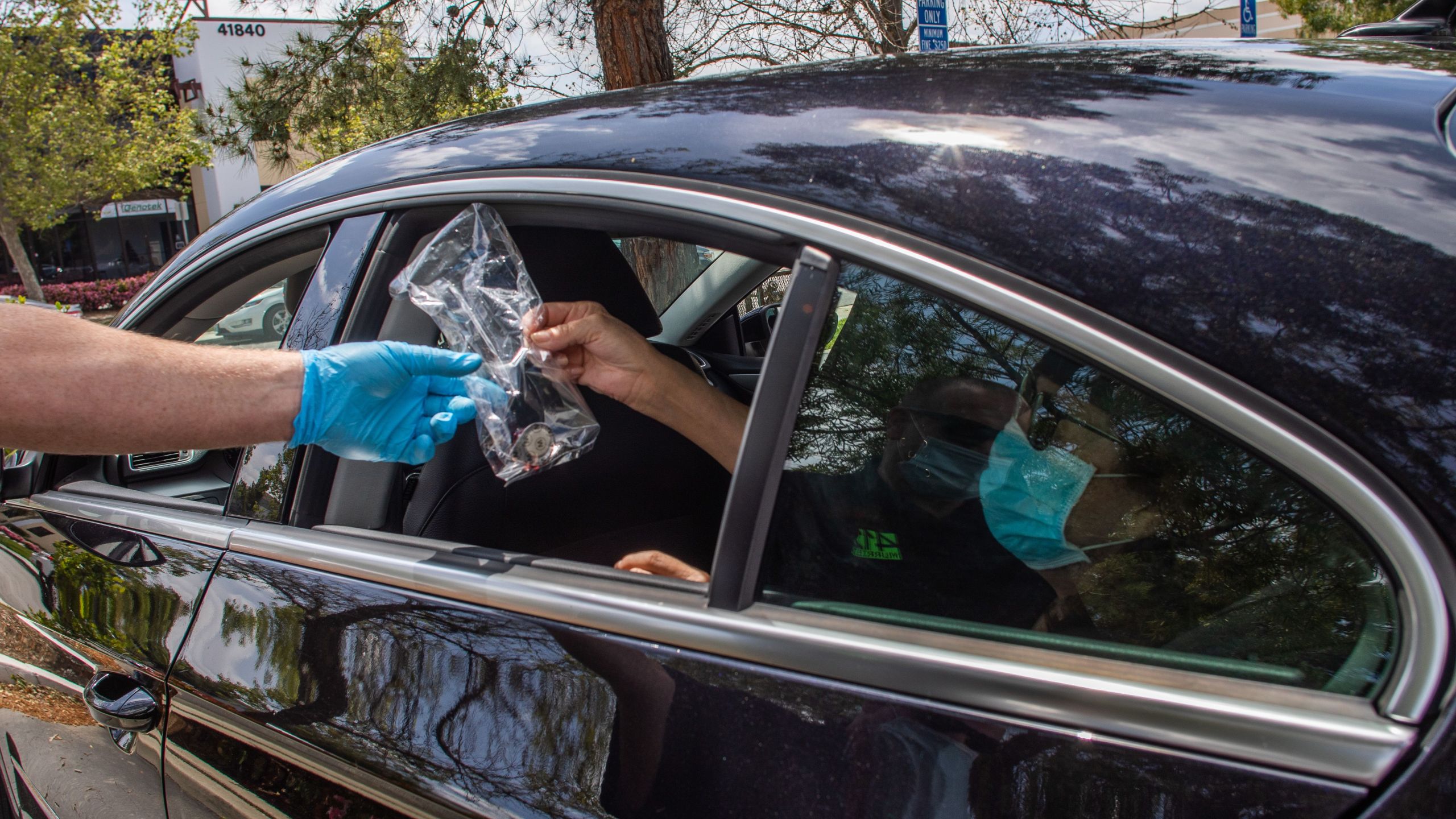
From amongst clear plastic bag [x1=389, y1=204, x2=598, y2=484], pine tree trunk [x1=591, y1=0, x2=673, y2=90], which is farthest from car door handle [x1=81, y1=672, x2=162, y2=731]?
pine tree trunk [x1=591, y1=0, x2=673, y2=90]

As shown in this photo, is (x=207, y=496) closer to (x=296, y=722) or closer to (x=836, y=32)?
(x=296, y=722)

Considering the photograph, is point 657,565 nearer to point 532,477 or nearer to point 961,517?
point 532,477

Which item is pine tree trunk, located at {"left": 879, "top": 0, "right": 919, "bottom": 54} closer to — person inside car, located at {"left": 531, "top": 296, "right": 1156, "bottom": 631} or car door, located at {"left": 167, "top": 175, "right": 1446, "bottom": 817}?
car door, located at {"left": 167, "top": 175, "right": 1446, "bottom": 817}

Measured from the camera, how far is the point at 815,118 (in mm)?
→ 1176

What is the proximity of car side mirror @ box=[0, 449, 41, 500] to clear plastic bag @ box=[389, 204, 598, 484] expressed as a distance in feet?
3.70

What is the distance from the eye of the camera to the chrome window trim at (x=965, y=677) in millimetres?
774

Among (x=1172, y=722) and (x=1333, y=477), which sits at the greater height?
(x=1333, y=477)

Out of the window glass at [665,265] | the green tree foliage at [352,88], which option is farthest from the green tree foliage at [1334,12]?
the window glass at [665,265]

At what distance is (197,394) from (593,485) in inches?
28.3

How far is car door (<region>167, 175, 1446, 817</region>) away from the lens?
0.82 metres

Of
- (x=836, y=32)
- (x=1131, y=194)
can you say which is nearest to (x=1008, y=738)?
(x=1131, y=194)

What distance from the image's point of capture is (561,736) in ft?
3.58

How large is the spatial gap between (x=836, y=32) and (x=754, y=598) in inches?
253

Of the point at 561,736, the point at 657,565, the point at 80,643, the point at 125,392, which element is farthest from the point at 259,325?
the point at 561,736
